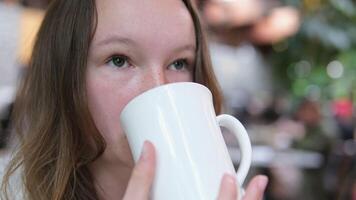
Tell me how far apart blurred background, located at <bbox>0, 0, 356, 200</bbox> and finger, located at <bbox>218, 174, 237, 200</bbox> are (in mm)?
652

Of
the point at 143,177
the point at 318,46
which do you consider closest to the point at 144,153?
the point at 143,177

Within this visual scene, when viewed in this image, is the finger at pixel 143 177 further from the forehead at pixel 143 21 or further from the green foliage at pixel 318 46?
the green foliage at pixel 318 46

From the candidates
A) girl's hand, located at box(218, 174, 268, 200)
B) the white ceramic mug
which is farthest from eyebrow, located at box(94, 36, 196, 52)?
girl's hand, located at box(218, 174, 268, 200)

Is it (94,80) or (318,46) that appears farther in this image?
(318,46)

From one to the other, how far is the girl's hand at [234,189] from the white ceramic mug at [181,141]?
19 mm

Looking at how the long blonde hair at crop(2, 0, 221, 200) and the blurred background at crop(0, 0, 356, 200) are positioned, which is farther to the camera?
the blurred background at crop(0, 0, 356, 200)

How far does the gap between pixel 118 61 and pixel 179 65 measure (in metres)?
0.09

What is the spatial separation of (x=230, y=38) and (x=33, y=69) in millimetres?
3494

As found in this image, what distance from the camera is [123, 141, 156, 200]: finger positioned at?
462 mm

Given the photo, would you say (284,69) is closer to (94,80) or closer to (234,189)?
(94,80)

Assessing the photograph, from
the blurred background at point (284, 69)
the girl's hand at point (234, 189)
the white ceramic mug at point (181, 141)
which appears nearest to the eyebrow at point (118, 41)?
the white ceramic mug at point (181, 141)

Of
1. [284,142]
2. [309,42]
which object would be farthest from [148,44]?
[309,42]

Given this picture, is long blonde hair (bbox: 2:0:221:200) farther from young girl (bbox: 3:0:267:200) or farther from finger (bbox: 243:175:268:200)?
finger (bbox: 243:175:268:200)

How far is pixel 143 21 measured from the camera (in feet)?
1.95
